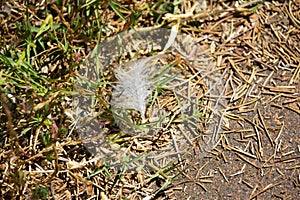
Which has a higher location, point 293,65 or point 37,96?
point 37,96

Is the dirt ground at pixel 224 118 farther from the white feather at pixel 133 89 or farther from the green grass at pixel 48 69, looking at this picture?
the white feather at pixel 133 89

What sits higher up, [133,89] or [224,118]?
[133,89]

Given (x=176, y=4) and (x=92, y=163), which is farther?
(x=176, y=4)

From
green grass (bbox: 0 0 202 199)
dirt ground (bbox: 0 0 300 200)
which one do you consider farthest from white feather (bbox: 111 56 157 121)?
dirt ground (bbox: 0 0 300 200)

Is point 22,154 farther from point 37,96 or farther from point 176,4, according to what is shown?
point 176,4

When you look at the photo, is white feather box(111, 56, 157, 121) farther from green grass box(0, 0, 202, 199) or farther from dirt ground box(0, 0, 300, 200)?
dirt ground box(0, 0, 300, 200)

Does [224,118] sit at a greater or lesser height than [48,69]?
lesser

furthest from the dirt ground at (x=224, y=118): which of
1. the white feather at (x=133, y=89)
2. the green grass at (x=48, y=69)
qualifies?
the white feather at (x=133, y=89)

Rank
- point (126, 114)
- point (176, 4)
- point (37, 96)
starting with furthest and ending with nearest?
point (176, 4) → point (126, 114) → point (37, 96)

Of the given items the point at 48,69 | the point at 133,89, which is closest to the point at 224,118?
the point at 133,89

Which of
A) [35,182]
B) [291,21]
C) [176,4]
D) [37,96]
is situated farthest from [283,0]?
[35,182]

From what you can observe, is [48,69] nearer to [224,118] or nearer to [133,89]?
[133,89]
